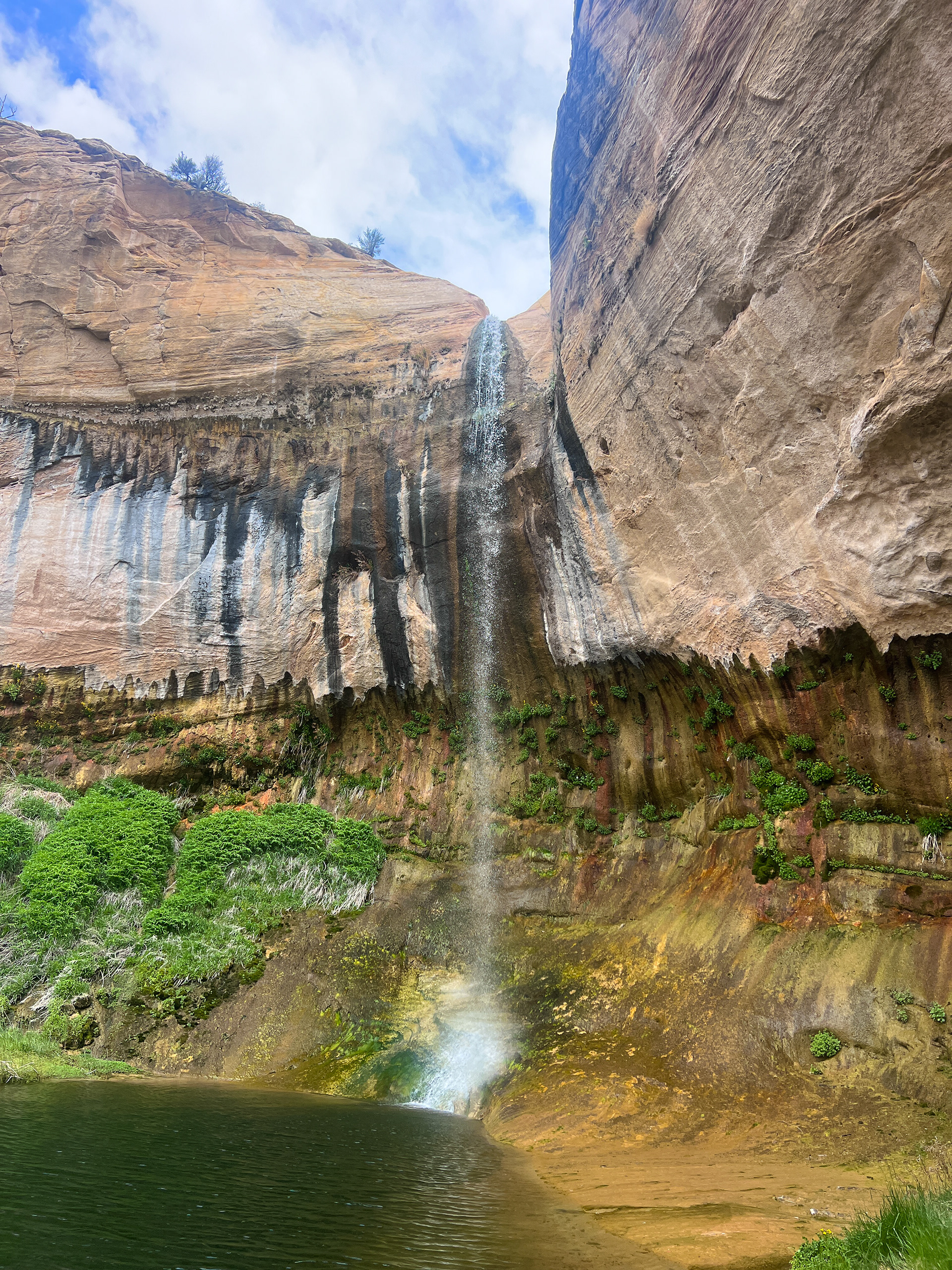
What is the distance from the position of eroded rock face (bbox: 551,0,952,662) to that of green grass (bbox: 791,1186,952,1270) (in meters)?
8.05

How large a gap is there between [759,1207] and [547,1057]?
5.68 meters

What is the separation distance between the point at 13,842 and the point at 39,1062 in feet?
18.5

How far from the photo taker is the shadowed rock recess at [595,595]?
905cm

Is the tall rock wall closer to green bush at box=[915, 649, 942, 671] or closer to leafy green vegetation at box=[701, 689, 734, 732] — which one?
leafy green vegetation at box=[701, 689, 734, 732]

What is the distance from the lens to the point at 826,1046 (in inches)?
358

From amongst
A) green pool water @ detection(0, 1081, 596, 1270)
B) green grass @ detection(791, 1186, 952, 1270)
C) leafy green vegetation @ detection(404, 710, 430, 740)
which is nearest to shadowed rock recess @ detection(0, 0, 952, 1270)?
leafy green vegetation @ detection(404, 710, 430, 740)

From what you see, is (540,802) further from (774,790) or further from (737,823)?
(774,790)

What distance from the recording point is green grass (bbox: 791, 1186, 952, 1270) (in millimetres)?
3508

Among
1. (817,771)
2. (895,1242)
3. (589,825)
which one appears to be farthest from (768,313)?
(895,1242)

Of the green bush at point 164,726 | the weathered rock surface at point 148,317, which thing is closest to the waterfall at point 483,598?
the weathered rock surface at point 148,317

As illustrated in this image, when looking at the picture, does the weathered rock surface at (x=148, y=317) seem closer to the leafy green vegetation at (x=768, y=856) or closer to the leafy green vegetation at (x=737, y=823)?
the leafy green vegetation at (x=737, y=823)

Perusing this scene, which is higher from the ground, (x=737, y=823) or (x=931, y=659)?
(x=931, y=659)

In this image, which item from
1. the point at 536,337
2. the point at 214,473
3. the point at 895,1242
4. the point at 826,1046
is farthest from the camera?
the point at 536,337

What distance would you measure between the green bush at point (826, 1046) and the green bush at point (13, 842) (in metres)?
15.5
